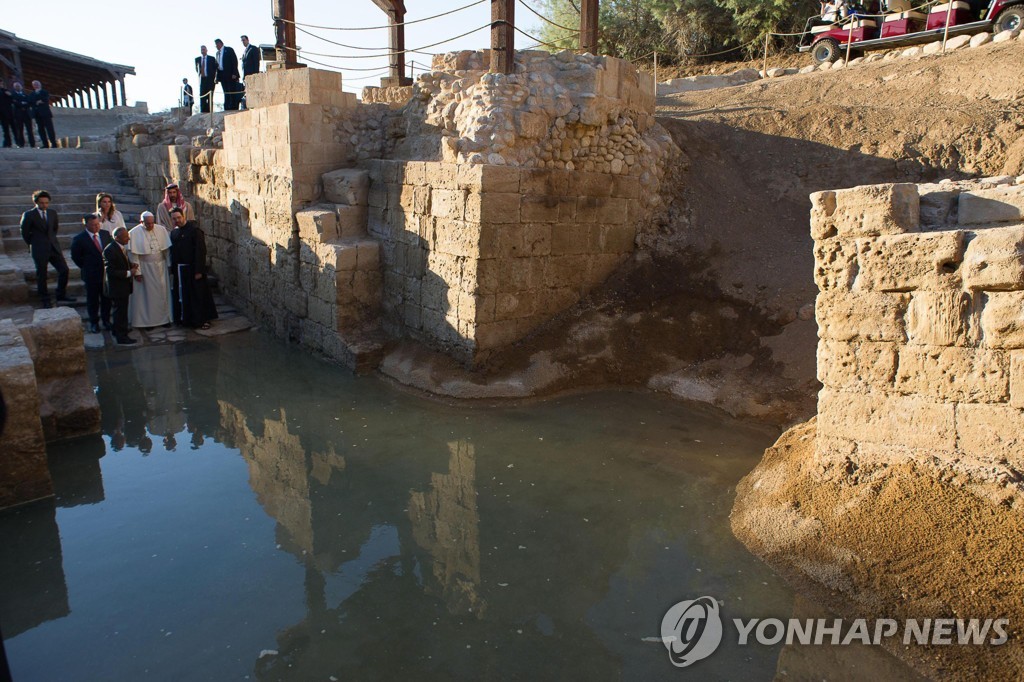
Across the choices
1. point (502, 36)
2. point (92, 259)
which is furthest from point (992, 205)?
point (92, 259)

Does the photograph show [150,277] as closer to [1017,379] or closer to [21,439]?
[21,439]

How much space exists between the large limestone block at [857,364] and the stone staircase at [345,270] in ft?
16.3

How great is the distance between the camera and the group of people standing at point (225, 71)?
14023 millimetres

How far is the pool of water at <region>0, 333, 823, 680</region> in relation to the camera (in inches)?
137

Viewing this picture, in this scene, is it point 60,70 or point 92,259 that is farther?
point 60,70

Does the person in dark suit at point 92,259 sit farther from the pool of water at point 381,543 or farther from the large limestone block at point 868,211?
the large limestone block at point 868,211

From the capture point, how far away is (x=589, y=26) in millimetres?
8477

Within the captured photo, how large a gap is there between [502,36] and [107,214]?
6.01 metres

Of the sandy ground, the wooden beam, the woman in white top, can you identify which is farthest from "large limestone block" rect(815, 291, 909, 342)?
the woman in white top

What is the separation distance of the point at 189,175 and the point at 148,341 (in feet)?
12.3

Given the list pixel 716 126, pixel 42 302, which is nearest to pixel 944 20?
pixel 716 126

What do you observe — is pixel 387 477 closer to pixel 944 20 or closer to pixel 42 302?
pixel 42 302

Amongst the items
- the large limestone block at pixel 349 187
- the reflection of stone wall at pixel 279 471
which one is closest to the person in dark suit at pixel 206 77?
the large limestone block at pixel 349 187

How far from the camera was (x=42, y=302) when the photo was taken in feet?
30.7
